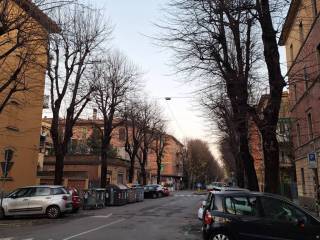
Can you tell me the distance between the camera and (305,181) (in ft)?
96.9

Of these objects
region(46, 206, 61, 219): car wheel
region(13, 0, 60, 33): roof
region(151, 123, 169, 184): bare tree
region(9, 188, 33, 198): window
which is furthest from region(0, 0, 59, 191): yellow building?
region(151, 123, 169, 184): bare tree

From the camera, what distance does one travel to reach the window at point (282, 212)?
30.4 ft

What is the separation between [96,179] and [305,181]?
24384 millimetres

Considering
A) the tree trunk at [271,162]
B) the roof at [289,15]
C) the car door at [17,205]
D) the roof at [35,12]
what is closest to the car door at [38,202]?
the car door at [17,205]

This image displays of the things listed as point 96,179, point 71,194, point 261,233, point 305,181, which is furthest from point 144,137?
point 261,233

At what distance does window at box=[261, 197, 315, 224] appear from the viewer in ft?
30.4

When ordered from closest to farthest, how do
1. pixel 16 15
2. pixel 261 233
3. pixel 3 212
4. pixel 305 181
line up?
pixel 261 233 → pixel 16 15 → pixel 3 212 → pixel 305 181

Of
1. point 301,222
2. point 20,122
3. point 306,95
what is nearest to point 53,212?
point 20,122

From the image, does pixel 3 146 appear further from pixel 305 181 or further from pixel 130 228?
pixel 305 181

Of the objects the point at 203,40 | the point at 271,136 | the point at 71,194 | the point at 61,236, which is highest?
the point at 203,40

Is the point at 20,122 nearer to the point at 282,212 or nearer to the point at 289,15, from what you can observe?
the point at 289,15

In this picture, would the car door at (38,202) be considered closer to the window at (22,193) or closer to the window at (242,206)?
the window at (22,193)

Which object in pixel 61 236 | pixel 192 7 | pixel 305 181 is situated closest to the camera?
pixel 61 236

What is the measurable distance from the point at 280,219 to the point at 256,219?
21.3 inches
